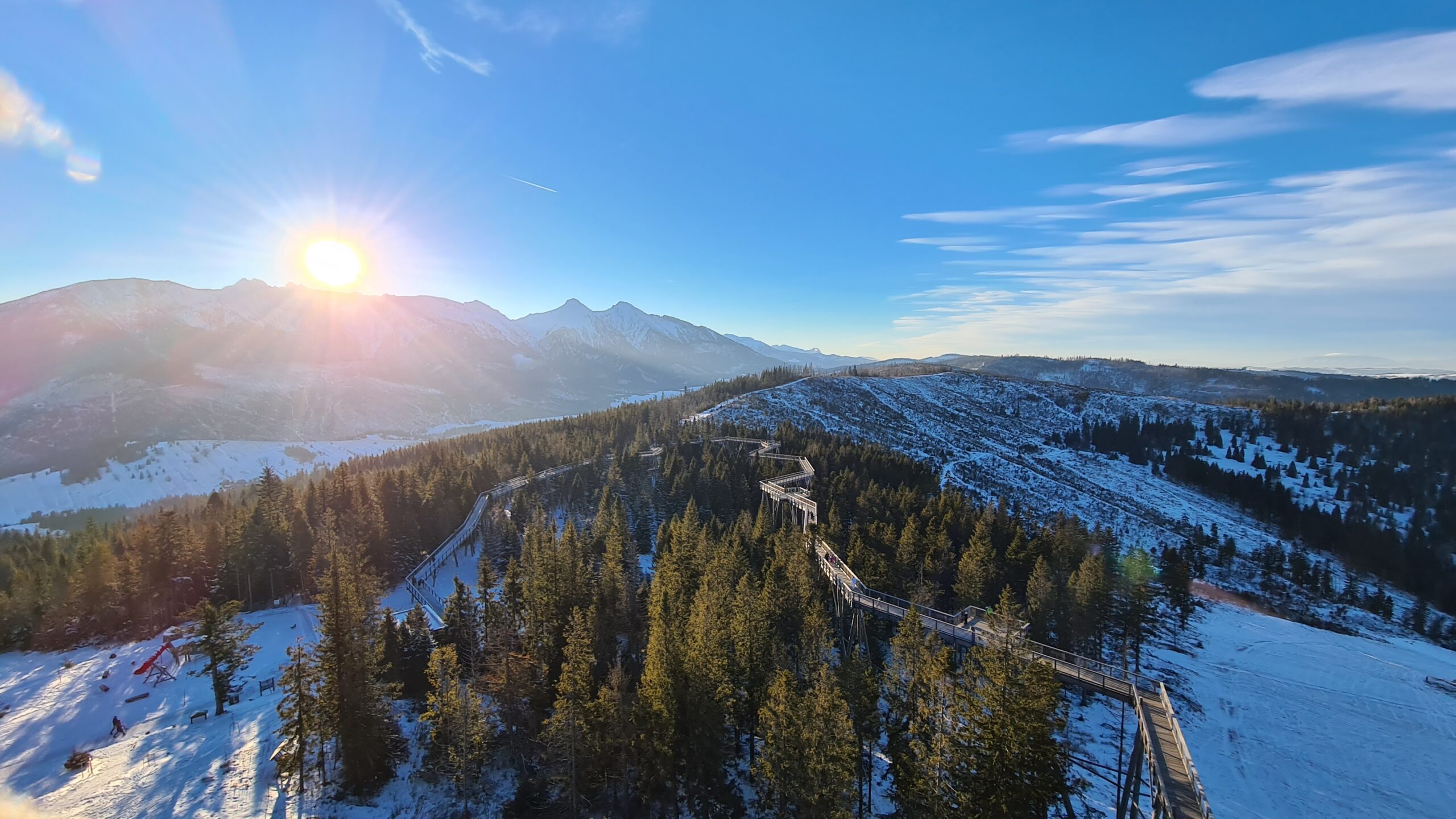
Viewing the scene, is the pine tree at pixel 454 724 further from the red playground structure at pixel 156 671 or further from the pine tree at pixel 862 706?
the red playground structure at pixel 156 671

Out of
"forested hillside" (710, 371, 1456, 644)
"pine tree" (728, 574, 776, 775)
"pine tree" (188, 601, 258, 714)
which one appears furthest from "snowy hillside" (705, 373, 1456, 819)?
"pine tree" (188, 601, 258, 714)

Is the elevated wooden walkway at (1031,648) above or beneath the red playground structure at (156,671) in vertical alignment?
above

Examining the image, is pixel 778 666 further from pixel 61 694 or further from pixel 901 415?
pixel 901 415

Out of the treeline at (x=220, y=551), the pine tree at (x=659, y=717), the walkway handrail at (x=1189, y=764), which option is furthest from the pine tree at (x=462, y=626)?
the walkway handrail at (x=1189, y=764)

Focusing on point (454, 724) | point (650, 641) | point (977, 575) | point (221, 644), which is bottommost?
point (454, 724)

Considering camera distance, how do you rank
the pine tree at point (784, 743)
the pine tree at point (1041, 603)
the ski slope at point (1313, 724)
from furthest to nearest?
the pine tree at point (1041, 603) → the ski slope at point (1313, 724) → the pine tree at point (784, 743)

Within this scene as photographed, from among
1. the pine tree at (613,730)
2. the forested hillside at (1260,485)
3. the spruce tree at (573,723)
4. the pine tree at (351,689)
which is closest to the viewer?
the spruce tree at (573,723)

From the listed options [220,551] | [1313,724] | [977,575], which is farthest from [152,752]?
[1313,724]

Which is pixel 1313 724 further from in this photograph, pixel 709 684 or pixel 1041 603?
pixel 709 684
